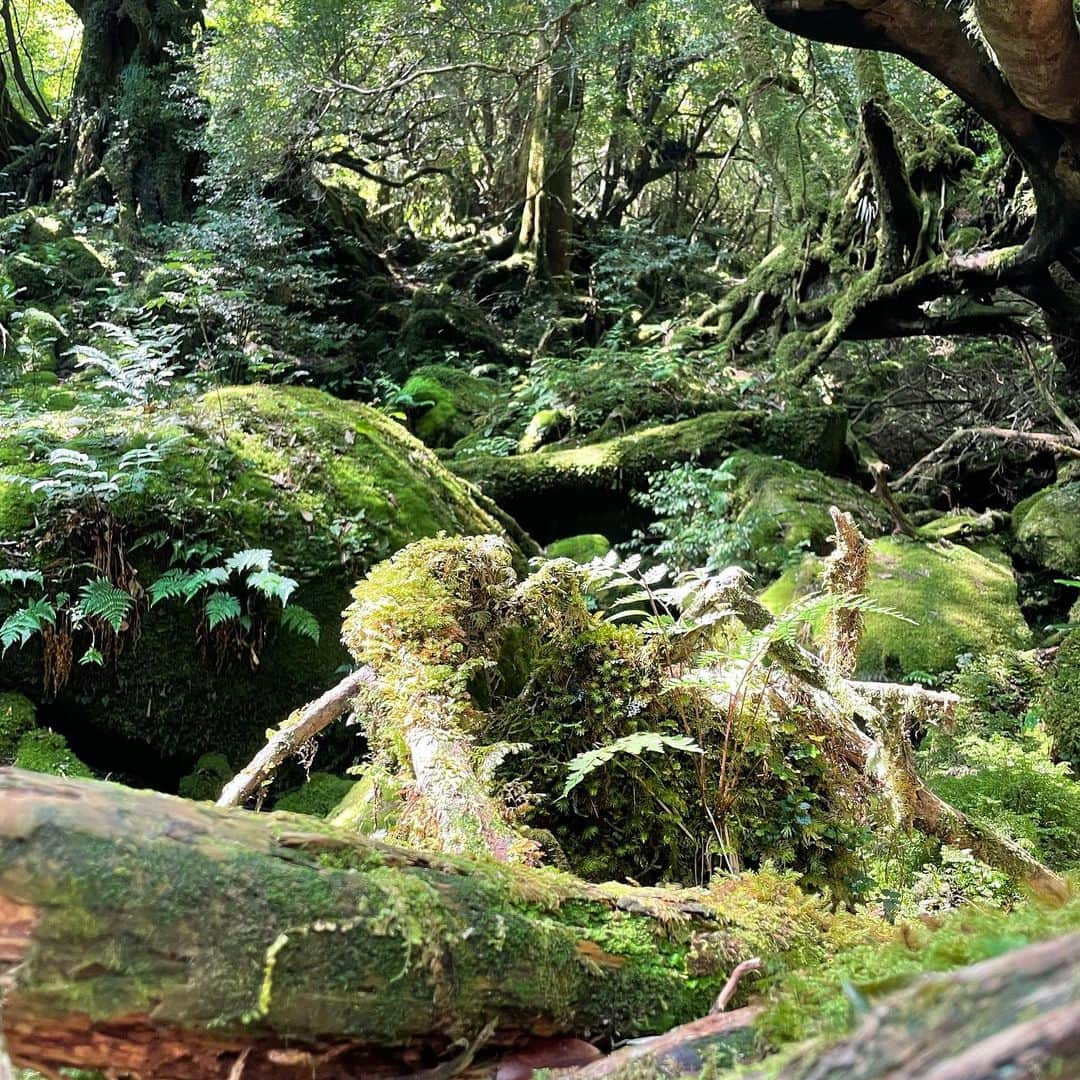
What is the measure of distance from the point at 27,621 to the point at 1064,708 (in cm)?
568

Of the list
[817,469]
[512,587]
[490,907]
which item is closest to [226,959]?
[490,907]

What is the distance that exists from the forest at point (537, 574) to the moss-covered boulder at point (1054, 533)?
0.18ft

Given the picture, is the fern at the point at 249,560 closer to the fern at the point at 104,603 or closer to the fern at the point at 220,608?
the fern at the point at 220,608

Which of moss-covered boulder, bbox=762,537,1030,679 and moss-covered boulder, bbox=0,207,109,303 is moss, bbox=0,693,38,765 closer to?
moss-covered boulder, bbox=762,537,1030,679

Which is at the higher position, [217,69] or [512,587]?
[217,69]

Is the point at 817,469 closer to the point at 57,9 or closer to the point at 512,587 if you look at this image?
the point at 512,587

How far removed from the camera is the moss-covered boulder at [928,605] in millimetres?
6473

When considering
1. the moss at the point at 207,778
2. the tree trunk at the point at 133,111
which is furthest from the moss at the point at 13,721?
the tree trunk at the point at 133,111

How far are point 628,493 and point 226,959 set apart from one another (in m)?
8.63

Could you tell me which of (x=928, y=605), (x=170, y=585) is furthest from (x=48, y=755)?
(x=928, y=605)

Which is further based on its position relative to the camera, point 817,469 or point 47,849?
point 817,469

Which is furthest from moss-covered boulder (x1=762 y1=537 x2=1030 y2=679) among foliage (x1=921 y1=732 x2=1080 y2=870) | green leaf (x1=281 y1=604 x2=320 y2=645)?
green leaf (x1=281 y1=604 x2=320 y2=645)

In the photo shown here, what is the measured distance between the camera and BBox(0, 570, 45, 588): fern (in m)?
4.38

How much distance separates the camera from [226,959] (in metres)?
1.19
